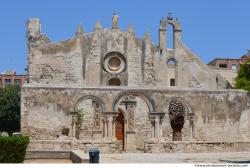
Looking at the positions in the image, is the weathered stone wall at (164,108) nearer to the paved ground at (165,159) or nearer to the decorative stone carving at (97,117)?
the decorative stone carving at (97,117)

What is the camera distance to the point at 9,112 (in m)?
52.2

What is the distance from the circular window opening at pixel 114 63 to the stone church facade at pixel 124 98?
71 millimetres

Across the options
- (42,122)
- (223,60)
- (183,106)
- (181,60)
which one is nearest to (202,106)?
(183,106)

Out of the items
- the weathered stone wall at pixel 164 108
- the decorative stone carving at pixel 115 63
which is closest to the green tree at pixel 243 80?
the weathered stone wall at pixel 164 108

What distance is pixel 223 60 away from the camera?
81.6 m

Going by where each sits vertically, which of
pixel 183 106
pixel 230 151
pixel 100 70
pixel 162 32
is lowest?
pixel 230 151

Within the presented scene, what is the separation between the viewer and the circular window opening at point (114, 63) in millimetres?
40688

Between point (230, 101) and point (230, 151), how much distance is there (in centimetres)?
326

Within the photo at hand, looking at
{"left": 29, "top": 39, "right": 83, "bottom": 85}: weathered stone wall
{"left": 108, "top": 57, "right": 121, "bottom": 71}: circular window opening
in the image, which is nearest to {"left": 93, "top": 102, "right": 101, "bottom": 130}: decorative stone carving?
{"left": 29, "top": 39, "right": 83, "bottom": 85}: weathered stone wall

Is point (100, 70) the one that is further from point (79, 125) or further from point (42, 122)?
point (42, 122)

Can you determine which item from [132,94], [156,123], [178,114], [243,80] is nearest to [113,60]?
[132,94]

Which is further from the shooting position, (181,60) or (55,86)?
(181,60)

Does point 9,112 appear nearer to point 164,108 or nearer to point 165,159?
point 164,108

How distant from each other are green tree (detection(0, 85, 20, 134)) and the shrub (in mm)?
33248
